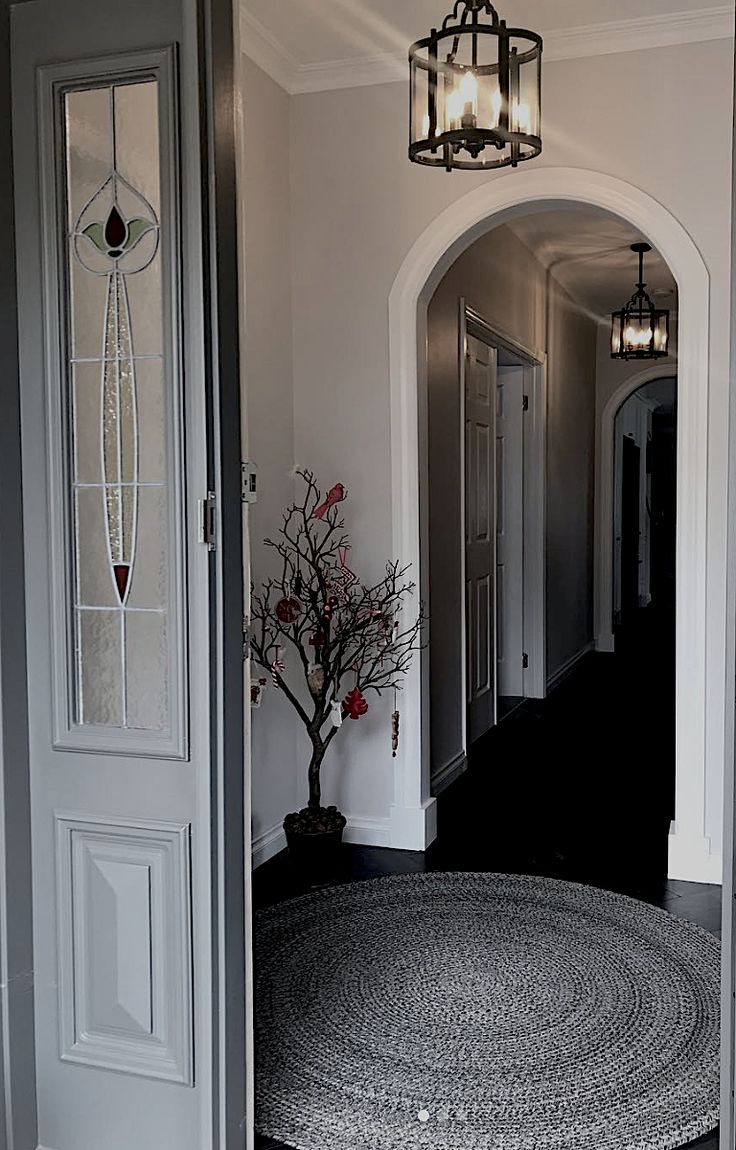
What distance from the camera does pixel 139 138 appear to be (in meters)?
1.93

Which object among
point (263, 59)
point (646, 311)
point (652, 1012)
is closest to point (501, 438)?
point (646, 311)

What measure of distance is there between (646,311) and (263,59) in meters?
3.97

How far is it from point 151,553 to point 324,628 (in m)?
2.01

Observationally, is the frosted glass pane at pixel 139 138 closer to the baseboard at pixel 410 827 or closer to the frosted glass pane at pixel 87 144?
the frosted glass pane at pixel 87 144

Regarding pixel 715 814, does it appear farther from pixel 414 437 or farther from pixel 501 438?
pixel 501 438

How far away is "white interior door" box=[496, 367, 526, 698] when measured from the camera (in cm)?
711

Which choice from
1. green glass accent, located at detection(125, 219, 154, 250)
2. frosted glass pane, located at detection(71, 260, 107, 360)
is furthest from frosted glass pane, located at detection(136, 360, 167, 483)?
green glass accent, located at detection(125, 219, 154, 250)

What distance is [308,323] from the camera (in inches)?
168

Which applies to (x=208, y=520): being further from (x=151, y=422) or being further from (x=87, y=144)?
(x=87, y=144)

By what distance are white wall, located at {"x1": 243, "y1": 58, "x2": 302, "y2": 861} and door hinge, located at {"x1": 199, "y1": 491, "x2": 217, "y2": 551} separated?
1.97 metres

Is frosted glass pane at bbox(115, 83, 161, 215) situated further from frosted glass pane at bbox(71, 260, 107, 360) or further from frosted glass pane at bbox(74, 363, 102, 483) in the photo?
frosted glass pane at bbox(74, 363, 102, 483)

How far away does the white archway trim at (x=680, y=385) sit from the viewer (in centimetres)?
379

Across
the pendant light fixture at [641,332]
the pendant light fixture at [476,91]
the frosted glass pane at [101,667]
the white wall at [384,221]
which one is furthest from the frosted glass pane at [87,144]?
the pendant light fixture at [641,332]

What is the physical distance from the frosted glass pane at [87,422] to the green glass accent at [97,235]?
21cm
